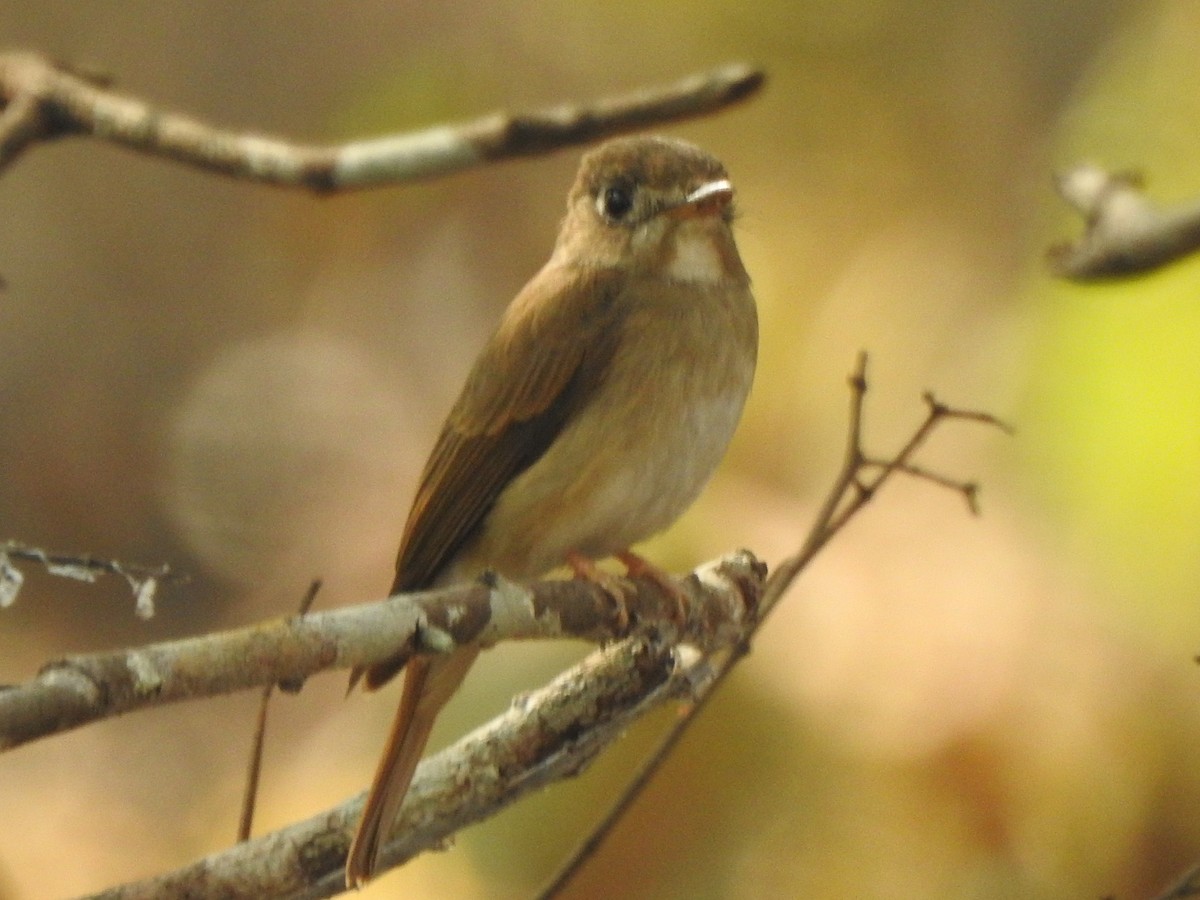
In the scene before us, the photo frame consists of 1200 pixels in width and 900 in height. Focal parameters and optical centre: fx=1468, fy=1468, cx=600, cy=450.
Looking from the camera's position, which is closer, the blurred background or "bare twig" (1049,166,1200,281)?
"bare twig" (1049,166,1200,281)

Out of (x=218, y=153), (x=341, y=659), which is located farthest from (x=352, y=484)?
(x=341, y=659)

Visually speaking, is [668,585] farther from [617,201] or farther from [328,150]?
[328,150]

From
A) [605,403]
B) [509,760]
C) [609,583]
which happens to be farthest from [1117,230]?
[509,760]

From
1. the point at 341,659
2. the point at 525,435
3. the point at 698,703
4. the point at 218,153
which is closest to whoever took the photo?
the point at 341,659

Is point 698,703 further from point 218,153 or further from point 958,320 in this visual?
point 958,320

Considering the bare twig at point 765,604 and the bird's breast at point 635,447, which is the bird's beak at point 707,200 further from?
the bare twig at point 765,604

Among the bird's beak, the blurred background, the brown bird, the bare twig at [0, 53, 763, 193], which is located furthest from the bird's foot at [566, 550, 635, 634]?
the blurred background

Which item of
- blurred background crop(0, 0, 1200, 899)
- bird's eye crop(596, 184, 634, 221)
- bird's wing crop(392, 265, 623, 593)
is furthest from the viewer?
blurred background crop(0, 0, 1200, 899)

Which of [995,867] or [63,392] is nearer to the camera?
[995,867]

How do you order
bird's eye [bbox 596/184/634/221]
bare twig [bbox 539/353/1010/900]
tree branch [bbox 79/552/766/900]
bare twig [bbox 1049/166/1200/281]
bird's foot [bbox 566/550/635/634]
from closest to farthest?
1. tree branch [bbox 79/552/766/900]
2. bird's foot [bbox 566/550/635/634]
3. bare twig [bbox 539/353/1010/900]
4. bird's eye [bbox 596/184/634/221]
5. bare twig [bbox 1049/166/1200/281]

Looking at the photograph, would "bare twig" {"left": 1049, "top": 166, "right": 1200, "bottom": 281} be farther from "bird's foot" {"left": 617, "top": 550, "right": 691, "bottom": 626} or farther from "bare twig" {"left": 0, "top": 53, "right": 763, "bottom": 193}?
"bird's foot" {"left": 617, "top": 550, "right": 691, "bottom": 626}
